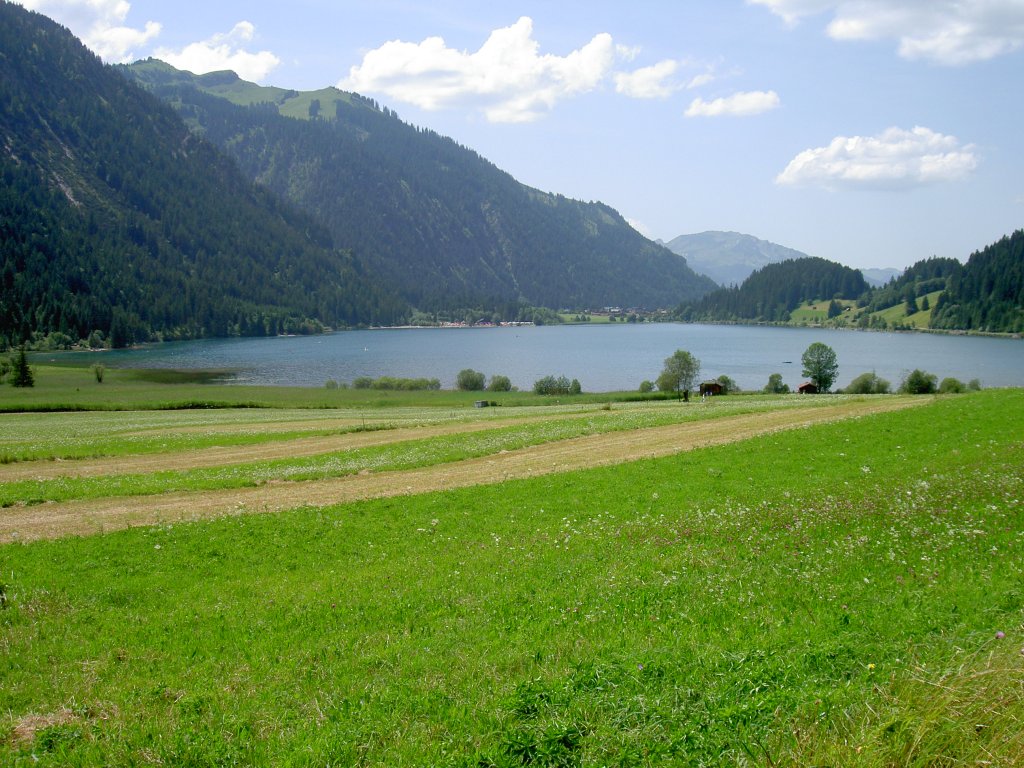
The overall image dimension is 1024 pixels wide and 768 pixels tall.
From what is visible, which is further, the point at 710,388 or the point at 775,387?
the point at 775,387

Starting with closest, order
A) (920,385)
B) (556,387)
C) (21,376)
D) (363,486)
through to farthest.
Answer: (363,486) → (920,385) → (21,376) → (556,387)

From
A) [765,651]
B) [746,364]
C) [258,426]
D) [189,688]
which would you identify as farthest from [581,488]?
[746,364]

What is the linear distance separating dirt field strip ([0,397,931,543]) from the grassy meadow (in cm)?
140

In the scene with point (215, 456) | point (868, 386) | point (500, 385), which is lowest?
point (215, 456)

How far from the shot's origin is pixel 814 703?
7.79 m

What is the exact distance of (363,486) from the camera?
25.9 m

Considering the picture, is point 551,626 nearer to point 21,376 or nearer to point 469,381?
point 469,381

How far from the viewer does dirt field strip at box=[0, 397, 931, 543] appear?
20438 mm

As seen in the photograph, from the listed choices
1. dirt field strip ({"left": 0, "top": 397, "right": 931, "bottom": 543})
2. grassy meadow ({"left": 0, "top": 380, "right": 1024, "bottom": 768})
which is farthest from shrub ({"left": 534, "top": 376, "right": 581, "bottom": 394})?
grassy meadow ({"left": 0, "top": 380, "right": 1024, "bottom": 768})

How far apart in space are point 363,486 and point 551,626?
15.9 metres

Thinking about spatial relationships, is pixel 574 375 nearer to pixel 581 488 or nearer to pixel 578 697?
pixel 581 488

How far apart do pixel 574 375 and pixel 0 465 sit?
131 metres

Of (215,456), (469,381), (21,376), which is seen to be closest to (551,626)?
(215,456)

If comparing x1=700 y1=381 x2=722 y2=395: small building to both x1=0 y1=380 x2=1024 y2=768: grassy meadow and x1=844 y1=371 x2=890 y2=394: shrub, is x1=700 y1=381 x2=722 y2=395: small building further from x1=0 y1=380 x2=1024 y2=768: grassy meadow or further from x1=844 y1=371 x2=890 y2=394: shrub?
x1=0 y1=380 x2=1024 y2=768: grassy meadow
